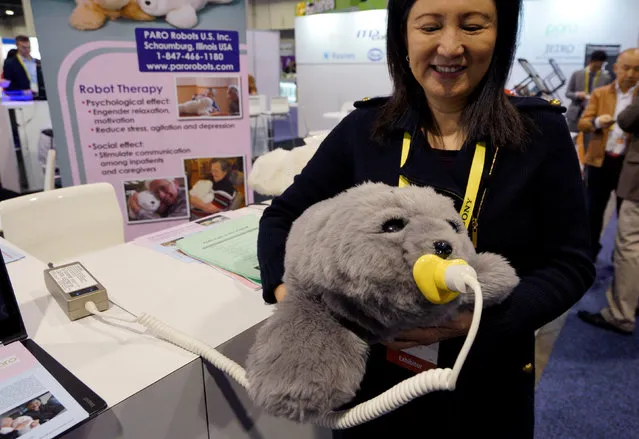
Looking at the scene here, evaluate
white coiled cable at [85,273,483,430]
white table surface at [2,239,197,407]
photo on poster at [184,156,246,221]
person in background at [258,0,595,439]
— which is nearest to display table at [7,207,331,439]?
white table surface at [2,239,197,407]

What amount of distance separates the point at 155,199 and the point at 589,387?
2210mm

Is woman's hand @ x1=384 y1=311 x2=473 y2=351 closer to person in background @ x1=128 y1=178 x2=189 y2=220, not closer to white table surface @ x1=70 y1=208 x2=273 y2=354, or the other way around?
white table surface @ x1=70 y1=208 x2=273 y2=354

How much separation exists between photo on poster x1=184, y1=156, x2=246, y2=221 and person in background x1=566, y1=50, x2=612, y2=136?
3053mm

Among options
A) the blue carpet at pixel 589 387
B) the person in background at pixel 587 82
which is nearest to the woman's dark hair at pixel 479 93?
the blue carpet at pixel 589 387

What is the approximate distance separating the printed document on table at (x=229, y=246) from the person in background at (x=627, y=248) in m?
1.81

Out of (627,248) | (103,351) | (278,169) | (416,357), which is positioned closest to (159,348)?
(103,351)

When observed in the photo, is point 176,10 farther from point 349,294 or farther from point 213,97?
point 349,294

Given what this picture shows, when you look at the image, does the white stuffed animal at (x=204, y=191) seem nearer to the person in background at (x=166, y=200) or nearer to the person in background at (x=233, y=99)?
the person in background at (x=166, y=200)

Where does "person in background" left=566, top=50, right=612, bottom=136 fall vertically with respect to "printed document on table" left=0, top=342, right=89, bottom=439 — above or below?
above

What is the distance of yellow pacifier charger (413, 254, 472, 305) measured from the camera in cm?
47

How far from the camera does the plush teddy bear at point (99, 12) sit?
1.98 metres

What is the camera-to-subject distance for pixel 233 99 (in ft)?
7.73

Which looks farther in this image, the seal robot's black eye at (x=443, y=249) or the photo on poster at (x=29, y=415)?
the photo on poster at (x=29, y=415)

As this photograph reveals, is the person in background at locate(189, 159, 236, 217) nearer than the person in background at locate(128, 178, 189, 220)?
No
